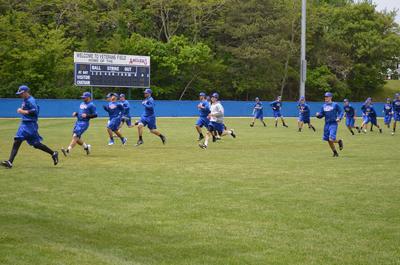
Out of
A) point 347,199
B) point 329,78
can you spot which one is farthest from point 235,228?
point 329,78

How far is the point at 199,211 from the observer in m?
8.77

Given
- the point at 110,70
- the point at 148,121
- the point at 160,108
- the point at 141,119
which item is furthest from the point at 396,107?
the point at 160,108

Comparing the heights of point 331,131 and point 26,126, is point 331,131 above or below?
below

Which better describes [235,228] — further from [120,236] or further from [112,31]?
[112,31]

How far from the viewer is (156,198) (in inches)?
389

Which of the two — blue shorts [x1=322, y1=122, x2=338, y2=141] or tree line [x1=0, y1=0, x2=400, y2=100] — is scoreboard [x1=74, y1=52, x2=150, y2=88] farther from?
blue shorts [x1=322, y1=122, x2=338, y2=141]

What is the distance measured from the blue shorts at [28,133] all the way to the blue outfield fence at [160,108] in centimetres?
3435

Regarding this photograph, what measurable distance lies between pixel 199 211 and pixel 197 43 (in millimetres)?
54839

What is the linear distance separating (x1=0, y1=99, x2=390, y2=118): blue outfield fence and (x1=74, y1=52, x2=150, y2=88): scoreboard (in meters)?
4.23

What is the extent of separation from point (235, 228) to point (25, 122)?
792cm

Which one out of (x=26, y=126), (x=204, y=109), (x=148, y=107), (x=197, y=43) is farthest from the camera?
(x=197, y=43)

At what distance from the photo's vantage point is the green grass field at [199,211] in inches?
255

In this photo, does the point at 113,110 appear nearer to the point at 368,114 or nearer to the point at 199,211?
the point at 199,211

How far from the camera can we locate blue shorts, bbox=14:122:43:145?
13772mm
